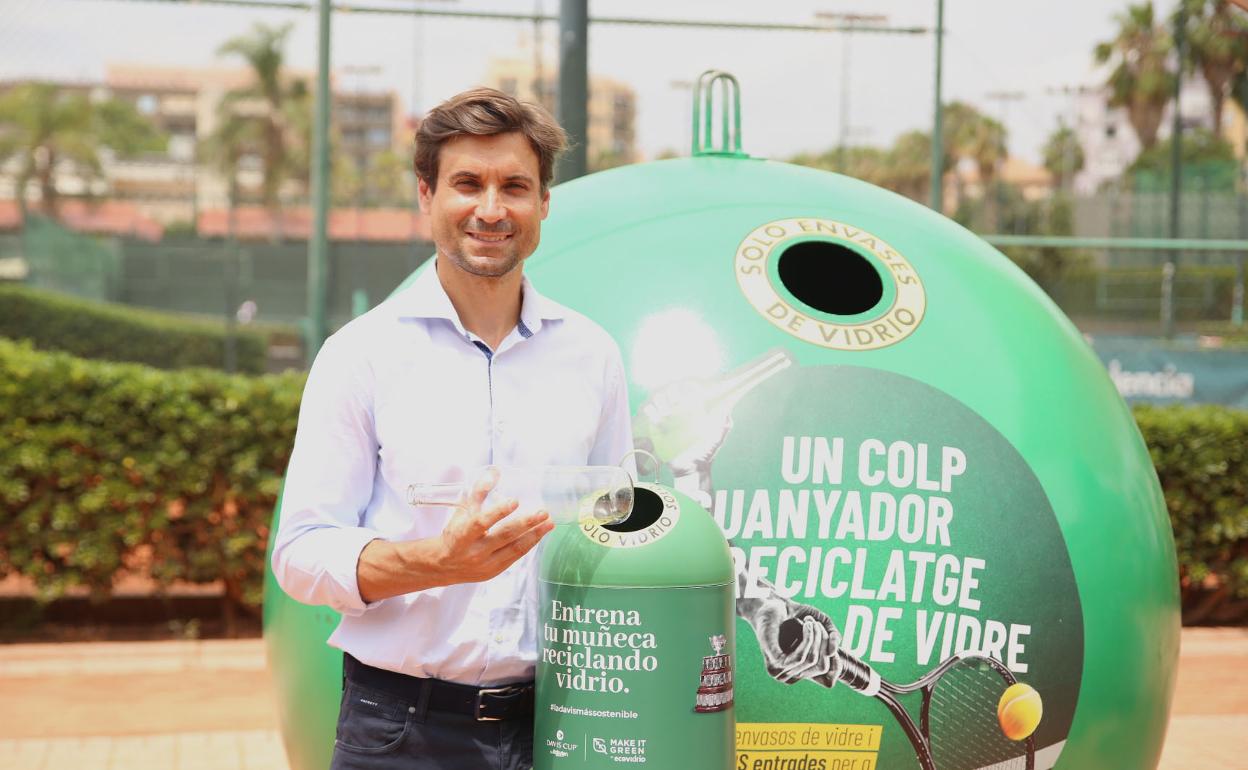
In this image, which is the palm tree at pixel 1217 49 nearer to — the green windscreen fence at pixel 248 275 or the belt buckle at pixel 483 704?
the green windscreen fence at pixel 248 275

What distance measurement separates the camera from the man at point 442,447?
2.41 metres

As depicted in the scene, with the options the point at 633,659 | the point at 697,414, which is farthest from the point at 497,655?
the point at 697,414

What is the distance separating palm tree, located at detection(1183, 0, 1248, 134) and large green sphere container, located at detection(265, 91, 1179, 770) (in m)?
34.2

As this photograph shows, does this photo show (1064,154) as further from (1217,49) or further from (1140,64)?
(1140,64)

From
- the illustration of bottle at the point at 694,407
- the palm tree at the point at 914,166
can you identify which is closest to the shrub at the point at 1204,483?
the illustration of bottle at the point at 694,407

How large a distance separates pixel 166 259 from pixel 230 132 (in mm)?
34648

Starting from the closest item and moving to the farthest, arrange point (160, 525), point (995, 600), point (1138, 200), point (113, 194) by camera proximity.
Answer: point (995, 600), point (160, 525), point (1138, 200), point (113, 194)

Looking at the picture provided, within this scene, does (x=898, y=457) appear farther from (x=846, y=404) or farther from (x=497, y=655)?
(x=497, y=655)

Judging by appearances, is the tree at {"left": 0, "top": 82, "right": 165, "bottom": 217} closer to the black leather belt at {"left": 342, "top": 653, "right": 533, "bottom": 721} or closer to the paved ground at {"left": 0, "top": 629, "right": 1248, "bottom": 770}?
the paved ground at {"left": 0, "top": 629, "right": 1248, "bottom": 770}

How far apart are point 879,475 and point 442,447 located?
109cm

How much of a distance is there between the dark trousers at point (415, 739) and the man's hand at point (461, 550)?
234mm

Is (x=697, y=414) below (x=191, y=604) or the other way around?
the other way around

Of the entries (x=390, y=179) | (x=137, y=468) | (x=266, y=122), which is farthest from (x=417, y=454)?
(x=266, y=122)

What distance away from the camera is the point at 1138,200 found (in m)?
33.2
